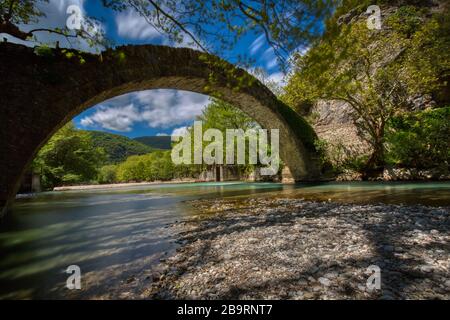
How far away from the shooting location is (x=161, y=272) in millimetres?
2533

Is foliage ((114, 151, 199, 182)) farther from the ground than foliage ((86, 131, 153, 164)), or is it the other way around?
foliage ((86, 131, 153, 164))

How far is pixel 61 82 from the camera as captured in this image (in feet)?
22.6

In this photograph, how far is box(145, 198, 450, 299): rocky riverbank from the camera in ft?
6.29

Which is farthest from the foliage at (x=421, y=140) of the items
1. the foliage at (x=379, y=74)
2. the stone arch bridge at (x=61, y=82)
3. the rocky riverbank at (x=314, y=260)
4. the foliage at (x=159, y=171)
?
the foliage at (x=159, y=171)

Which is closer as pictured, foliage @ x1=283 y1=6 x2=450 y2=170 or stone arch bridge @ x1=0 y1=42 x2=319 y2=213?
stone arch bridge @ x1=0 y1=42 x2=319 y2=213

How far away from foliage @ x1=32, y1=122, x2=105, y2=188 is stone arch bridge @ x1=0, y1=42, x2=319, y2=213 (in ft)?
68.8

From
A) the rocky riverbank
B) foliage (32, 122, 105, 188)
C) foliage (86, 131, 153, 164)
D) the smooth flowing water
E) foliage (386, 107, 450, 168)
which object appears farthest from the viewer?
foliage (86, 131, 153, 164)

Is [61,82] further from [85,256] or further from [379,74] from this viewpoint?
[379,74]

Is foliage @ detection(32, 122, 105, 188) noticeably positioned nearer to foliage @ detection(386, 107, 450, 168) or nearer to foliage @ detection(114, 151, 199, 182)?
foliage @ detection(114, 151, 199, 182)

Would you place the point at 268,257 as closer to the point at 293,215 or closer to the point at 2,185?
the point at 293,215

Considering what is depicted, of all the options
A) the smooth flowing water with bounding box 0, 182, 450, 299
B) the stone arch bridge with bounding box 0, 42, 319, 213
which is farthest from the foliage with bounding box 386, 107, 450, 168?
the stone arch bridge with bounding box 0, 42, 319, 213

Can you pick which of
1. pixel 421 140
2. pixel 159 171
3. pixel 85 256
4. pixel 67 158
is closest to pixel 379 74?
pixel 421 140

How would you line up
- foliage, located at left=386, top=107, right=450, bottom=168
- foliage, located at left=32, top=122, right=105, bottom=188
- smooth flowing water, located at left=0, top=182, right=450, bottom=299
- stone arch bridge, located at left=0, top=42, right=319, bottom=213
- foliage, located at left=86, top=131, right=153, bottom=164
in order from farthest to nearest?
foliage, located at left=86, top=131, right=153, bottom=164, foliage, located at left=32, top=122, right=105, bottom=188, foliage, located at left=386, top=107, right=450, bottom=168, stone arch bridge, located at left=0, top=42, right=319, bottom=213, smooth flowing water, located at left=0, top=182, right=450, bottom=299
